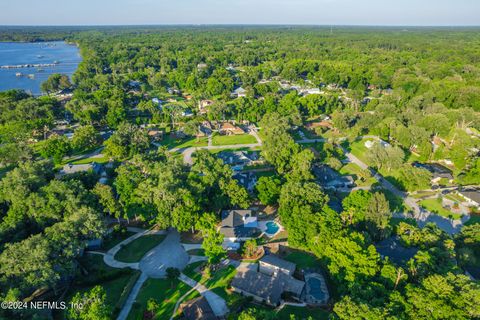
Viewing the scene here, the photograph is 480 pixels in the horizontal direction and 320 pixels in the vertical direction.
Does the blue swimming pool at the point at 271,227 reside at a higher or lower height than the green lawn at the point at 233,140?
lower

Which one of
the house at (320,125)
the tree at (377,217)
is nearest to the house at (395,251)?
the tree at (377,217)

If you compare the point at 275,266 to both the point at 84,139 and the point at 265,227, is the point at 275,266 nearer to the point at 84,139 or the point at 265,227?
the point at 265,227

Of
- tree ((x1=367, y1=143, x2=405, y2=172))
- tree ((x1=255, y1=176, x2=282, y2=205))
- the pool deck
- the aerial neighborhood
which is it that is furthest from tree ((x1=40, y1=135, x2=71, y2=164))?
tree ((x1=367, y1=143, x2=405, y2=172))

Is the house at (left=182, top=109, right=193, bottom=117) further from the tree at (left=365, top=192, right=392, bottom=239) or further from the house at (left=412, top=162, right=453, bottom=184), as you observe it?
the tree at (left=365, top=192, right=392, bottom=239)

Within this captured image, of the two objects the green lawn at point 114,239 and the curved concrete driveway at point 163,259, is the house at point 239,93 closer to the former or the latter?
the green lawn at point 114,239

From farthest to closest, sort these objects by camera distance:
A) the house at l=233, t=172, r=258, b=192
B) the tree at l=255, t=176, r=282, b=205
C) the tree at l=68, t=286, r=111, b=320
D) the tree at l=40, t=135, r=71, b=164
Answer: the tree at l=40, t=135, r=71, b=164
the house at l=233, t=172, r=258, b=192
the tree at l=255, t=176, r=282, b=205
the tree at l=68, t=286, r=111, b=320

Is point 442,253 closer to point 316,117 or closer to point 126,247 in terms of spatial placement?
point 126,247
